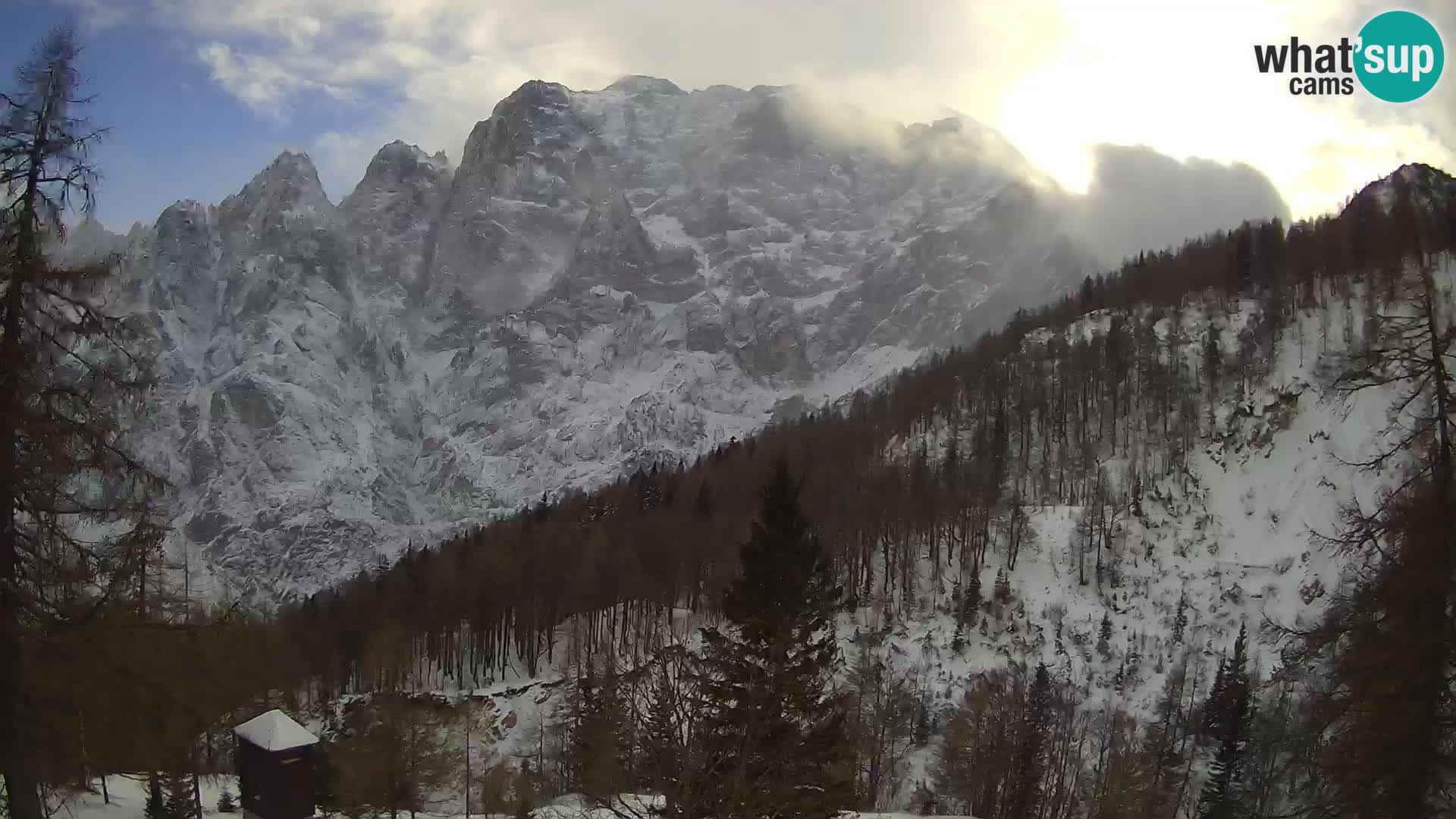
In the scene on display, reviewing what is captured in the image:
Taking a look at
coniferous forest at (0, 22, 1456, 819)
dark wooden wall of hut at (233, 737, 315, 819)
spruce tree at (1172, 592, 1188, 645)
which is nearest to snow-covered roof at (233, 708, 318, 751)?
dark wooden wall of hut at (233, 737, 315, 819)

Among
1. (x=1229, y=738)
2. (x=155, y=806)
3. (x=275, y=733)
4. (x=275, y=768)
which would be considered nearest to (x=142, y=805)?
(x=155, y=806)

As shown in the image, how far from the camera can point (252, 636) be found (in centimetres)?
3697

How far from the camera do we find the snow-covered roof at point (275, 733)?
2784 centimetres

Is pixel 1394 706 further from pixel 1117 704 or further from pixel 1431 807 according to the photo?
→ pixel 1117 704

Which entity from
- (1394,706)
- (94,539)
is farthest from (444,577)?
(1394,706)

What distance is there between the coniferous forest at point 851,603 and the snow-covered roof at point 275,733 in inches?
71.9

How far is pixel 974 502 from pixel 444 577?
4580cm

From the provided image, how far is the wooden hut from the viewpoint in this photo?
91.4ft

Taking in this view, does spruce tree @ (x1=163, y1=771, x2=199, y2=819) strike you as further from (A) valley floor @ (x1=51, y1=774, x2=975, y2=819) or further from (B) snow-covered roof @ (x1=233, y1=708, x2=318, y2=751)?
(B) snow-covered roof @ (x1=233, y1=708, x2=318, y2=751)

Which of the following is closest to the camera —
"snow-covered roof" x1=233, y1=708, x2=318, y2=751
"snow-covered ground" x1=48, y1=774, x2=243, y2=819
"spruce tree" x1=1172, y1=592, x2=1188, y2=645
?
"snow-covered ground" x1=48, y1=774, x2=243, y2=819

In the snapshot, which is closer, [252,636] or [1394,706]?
[1394,706]

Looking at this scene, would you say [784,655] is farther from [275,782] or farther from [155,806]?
[155,806]

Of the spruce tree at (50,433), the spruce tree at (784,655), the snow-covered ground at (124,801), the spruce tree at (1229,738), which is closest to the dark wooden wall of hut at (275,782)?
the snow-covered ground at (124,801)

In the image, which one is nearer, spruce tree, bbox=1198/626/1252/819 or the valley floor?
the valley floor
